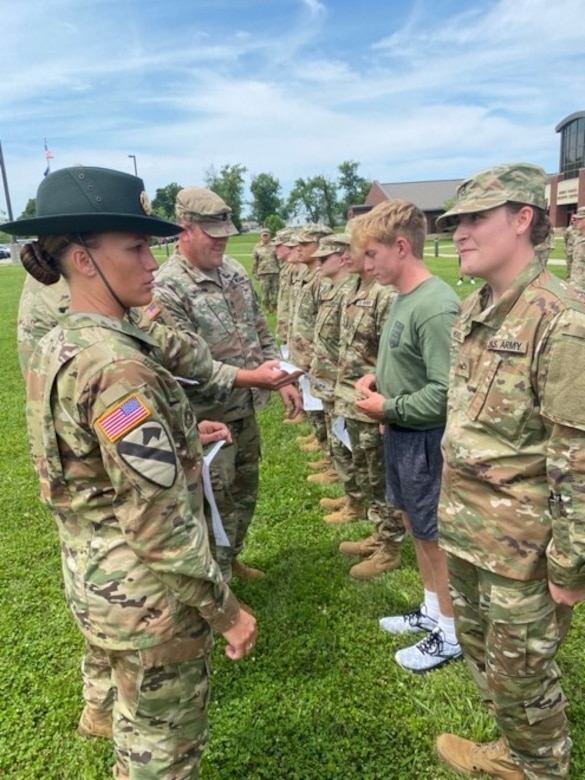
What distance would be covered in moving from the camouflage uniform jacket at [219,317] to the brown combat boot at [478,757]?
2.06m

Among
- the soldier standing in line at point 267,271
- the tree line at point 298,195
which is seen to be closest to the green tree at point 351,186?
the tree line at point 298,195

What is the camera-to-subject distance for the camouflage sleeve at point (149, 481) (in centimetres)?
153

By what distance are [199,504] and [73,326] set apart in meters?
0.78

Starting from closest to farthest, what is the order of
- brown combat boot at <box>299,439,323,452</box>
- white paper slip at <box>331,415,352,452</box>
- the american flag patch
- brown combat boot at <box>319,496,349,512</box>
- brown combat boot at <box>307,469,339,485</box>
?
the american flag patch
white paper slip at <box>331,415,352,452</box>
brown combat boot at <box>319,496,349,512</box>
brown combat boot at <box>307,469,339,485</box>
brown combat boot at <box>299,439,323,452</box>

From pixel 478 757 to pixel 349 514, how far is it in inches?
101

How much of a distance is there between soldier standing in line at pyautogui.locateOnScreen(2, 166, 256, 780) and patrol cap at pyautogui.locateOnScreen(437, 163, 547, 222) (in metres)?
1.06

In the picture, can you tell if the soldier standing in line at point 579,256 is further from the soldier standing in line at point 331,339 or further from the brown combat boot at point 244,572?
the brown combat boot at point 244,572

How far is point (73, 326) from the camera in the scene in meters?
1.65

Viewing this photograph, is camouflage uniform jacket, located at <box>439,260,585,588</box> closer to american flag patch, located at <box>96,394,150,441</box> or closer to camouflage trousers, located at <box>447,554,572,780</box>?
camouflage trousers, located at <box>447,554,572,780</box>

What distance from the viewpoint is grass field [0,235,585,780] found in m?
2.68

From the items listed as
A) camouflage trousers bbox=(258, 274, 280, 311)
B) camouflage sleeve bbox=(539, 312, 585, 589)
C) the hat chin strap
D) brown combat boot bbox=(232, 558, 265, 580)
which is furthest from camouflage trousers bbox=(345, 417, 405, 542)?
camouflage trousers bbox=(258, 274, 280, 311)

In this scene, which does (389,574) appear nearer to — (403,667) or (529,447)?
(403,667)

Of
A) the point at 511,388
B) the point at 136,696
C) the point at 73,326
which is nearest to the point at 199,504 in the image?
the point at 136,696

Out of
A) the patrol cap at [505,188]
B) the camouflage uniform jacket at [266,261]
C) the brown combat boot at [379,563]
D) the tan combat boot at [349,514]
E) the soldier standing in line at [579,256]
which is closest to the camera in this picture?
the patrol cap at [505,188]
